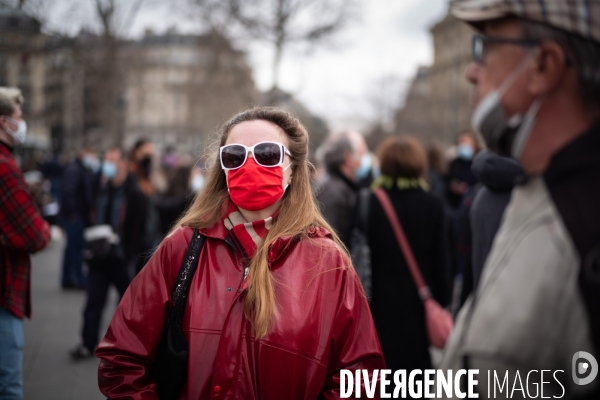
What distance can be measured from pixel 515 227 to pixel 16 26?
1163cm

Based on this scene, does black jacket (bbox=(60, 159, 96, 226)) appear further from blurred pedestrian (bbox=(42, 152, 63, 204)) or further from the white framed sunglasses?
blurred pedestrian (bbox=(42, 152, 63, 204))

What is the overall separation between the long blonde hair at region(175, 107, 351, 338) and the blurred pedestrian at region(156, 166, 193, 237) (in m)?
3.99

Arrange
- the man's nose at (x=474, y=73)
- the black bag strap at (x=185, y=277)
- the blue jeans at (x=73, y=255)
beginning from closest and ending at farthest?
1. the man's nose at (x=474, y=73)
2. the black bag strap at (x=185, y=277)
3. the blue jeans at (x=73, y=255)

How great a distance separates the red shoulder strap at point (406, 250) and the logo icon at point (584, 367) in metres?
3.23

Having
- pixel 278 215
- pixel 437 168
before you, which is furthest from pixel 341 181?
pixel 437 168

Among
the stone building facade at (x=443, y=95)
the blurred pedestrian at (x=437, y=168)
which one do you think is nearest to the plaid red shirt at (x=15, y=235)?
the blurred pedestrian at (x=437, y=168)

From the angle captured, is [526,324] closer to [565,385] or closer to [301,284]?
[565,385]

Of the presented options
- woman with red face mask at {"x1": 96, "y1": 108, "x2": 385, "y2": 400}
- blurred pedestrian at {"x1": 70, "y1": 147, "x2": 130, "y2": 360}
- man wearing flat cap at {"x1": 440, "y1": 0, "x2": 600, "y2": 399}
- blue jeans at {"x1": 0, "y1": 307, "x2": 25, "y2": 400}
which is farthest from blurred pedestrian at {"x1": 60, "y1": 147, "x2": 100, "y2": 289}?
man wearing flat cap at {"x1": 440, "y1": 0, "x2": 600, "y2": 399}

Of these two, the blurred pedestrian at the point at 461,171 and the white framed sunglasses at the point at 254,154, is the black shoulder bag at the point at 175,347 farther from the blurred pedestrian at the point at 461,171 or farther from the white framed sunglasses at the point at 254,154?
the blurred pedestrian at the point at 461,171

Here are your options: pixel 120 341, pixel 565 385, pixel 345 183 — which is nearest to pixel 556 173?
pixel 565 385

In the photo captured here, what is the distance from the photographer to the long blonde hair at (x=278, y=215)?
93.7 inches

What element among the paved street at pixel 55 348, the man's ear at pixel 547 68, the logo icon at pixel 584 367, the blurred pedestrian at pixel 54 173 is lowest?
the paved street at pixel 55 348

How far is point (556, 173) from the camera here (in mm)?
1304

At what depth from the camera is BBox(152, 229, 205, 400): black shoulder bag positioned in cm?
232
